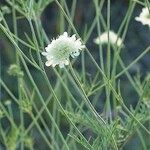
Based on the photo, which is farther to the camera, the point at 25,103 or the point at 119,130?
the point at 25,103

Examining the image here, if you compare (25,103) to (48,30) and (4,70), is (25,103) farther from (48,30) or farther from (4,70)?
(48,30)

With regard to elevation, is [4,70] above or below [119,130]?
above

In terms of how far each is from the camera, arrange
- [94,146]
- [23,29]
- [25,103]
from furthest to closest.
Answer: [23,29] < [25,103] < [94,146]

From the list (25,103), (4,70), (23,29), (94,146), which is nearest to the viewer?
(94,146)

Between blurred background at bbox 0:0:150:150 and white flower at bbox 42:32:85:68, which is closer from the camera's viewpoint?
white flower at bbox 42:32:85:68

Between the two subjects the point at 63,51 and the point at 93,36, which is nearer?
the point at 63,51

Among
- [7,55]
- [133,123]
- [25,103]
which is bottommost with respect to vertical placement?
[133,123]

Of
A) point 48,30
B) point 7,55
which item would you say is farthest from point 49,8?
point 7,55

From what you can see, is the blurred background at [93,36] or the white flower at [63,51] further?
the blurred background at [93,36]
